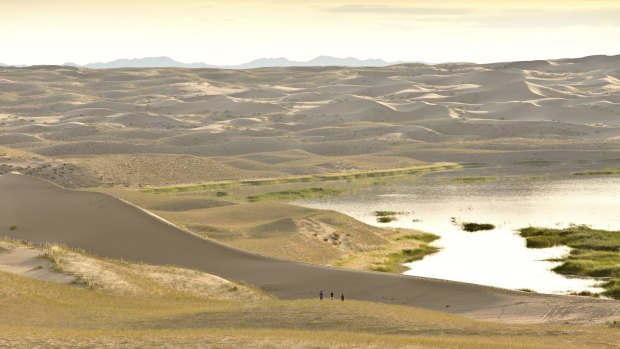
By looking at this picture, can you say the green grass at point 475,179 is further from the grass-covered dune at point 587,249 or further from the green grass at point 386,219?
the grass-covered dune at point 587,249

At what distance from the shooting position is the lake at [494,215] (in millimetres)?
44719

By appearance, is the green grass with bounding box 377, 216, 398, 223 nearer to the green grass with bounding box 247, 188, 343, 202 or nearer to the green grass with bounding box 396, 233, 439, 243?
the green grass with bounding box 396, 233, 439, 243

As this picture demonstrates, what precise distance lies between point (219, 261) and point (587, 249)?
1860 cm

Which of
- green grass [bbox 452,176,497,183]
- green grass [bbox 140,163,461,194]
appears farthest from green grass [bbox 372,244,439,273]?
green grass [bbox 140,163,461,194]

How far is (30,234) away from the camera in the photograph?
49188mm

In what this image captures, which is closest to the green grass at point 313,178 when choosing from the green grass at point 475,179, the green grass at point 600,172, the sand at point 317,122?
the sand at point 317,122

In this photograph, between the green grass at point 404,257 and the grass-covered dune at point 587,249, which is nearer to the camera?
the grass-covered dune at point 587,249

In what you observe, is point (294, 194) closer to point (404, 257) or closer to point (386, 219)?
point (386, 219)

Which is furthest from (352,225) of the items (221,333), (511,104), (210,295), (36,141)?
(511,104)

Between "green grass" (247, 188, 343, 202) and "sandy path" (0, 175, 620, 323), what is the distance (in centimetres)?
1875

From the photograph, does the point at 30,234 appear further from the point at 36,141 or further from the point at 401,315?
the point at 36,141

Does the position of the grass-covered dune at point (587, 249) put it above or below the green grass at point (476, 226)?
above

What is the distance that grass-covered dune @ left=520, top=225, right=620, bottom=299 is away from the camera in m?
43.5

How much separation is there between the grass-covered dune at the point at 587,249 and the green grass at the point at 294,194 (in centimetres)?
2206
